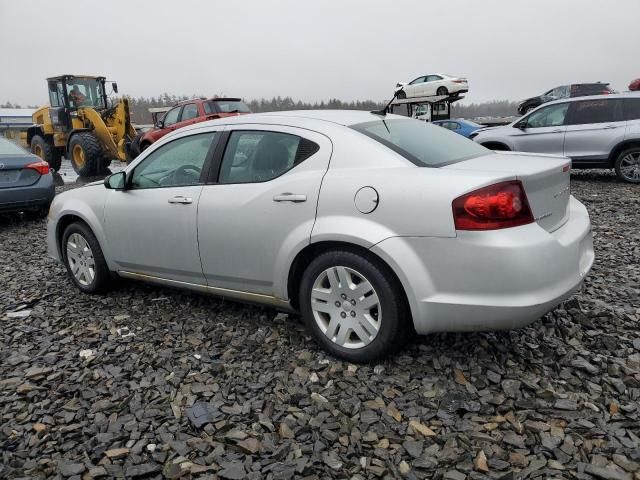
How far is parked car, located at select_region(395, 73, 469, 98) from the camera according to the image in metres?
22.4

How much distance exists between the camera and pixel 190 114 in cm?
1437

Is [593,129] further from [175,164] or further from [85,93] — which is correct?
[85,93]

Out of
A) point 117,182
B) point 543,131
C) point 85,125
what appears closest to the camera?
point 117,182

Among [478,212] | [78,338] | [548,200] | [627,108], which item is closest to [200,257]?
[78,338]

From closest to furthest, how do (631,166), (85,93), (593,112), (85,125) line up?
(631,166) → (593,112) → (85,125) → (85,93)

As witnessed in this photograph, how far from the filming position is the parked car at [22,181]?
24.7 ft

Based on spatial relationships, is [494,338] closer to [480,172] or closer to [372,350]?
[372,350]

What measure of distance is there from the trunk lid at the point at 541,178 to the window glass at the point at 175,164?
1846mm

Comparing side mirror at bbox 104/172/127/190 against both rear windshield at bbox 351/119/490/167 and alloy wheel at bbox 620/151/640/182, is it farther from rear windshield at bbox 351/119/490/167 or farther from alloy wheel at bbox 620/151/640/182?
alloy wheel at bbox 620/151/640/182

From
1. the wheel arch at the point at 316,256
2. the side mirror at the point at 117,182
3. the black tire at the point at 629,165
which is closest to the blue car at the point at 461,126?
the black tire at the point at 629,165

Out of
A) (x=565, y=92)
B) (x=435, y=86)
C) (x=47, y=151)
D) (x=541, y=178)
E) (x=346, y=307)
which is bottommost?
(x=346, y=307)

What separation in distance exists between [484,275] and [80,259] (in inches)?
142

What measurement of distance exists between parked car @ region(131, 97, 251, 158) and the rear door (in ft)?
27.8

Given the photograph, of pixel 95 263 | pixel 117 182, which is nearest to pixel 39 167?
pixel 95 263
